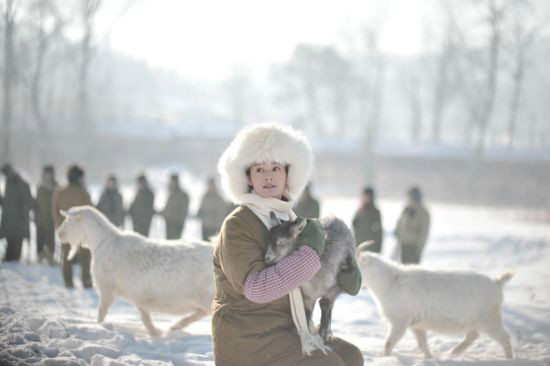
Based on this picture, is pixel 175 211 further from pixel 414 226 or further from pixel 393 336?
pixel 393 336

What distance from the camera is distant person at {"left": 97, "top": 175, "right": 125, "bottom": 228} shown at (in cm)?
1138

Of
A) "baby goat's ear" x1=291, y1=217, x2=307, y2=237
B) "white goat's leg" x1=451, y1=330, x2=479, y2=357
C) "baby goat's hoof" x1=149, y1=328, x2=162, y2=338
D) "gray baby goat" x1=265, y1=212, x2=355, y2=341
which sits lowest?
"white goat's leg" x1=451, y1=330, x2=479, y2=357

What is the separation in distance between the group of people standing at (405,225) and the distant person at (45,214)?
546cm

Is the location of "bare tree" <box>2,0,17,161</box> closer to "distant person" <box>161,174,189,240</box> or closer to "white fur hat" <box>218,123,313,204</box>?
"distant person" <box>161,174,189,240</box>

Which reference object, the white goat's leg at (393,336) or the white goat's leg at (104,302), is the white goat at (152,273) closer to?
the white goat's leg at (104,302)

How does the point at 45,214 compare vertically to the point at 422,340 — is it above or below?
above

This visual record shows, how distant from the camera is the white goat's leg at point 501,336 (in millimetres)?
6289

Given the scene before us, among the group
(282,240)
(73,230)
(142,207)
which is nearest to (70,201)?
(73,230)

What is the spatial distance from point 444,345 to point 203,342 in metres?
3.40

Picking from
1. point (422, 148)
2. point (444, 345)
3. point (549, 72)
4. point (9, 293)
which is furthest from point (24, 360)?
point (422, 148)

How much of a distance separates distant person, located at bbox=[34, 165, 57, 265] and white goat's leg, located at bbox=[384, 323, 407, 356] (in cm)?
796

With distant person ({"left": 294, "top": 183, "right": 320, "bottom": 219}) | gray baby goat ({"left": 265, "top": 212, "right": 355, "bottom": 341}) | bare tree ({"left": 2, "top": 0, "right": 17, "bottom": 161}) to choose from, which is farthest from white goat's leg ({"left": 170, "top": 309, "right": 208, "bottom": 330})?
bare tree ({"left": 2, "top": 0, "right": 17, "bottom": 161})

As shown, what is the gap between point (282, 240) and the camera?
2.87m

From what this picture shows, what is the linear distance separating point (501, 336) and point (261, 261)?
182 inches
